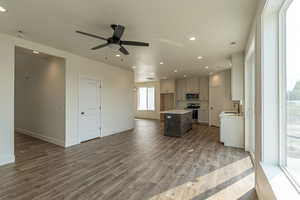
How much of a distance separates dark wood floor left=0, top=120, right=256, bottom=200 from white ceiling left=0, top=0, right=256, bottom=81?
9.33 ft

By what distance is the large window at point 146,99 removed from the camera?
37.6 feet

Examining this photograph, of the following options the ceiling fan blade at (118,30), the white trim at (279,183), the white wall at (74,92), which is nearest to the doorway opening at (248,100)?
the white trim at (279,183)

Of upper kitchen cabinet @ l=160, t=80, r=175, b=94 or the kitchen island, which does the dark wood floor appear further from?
upper kitchen cabinet @ l=160, t=80, r=175, b=94

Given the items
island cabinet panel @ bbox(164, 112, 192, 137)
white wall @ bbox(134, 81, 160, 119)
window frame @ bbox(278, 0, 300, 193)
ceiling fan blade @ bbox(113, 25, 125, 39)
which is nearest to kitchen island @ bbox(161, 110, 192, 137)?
island cabinet panel @ bbox(164, 112, 192, 137)

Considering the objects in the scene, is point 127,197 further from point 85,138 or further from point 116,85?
point 116,85

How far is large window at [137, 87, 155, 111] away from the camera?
1145 centimetres

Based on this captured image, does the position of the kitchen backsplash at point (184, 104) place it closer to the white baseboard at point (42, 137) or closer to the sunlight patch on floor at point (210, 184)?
the sunlight patch on floor at point (210, 184)

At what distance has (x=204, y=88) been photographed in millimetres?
9102

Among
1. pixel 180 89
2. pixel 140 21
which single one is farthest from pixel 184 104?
pixel 140 21

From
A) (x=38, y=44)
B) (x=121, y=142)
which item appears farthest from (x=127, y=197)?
(x=38, y=44)

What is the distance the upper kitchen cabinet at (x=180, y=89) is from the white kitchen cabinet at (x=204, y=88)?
1.00 meters

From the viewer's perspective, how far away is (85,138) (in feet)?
17.1

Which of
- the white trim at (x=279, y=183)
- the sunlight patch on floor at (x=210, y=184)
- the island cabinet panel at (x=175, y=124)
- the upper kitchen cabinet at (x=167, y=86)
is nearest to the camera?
the white trim at (x=279, y=183)

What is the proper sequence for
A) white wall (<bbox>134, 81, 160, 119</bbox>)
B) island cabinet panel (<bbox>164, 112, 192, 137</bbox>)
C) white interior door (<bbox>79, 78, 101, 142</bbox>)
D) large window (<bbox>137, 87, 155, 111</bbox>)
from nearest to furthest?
1. white interior door (<bbox>79, 78, 101, 142</bbox>)
2. island cabinet panel (<bbox>164, 112, 192, 137</bbox>)
3. white wall (<bbox>134, 81, 160, 119</bbox>)
4. large window (<bbox>137, 87, 155, 111</bbox>)
